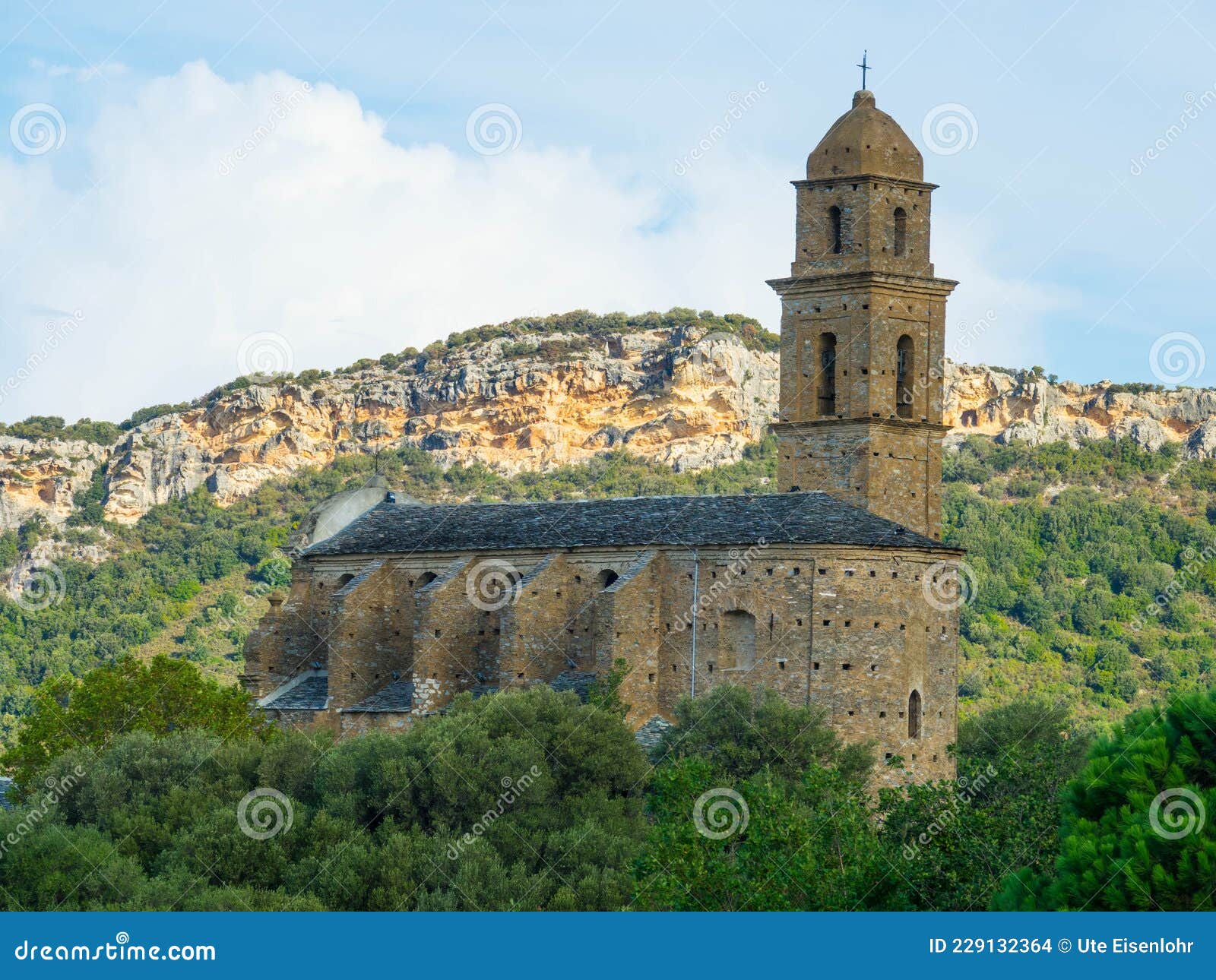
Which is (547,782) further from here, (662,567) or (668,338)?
(668,338)

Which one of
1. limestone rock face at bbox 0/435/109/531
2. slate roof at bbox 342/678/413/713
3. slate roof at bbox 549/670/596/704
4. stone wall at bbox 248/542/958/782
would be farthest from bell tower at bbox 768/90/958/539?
limestone rock face at bbox 0/435/109/531

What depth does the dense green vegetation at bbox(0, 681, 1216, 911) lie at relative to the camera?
18.0 metres

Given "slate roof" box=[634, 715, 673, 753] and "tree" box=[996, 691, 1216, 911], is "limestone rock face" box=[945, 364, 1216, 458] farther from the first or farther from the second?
"tree" box=[996, 691, 1216, 911]

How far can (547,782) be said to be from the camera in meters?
39.1

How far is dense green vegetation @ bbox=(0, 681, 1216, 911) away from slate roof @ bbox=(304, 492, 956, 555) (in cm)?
372

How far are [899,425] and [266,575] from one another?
2145 inches

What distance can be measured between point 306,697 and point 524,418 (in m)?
63.6

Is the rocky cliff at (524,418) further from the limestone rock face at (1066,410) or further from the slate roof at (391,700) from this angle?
the slate roof at (391,700)

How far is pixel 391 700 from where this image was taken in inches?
1854

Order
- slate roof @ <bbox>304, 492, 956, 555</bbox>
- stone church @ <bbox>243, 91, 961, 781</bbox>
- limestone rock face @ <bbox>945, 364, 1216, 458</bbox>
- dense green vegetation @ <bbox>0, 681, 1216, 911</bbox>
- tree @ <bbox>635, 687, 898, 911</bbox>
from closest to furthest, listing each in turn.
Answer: dense green vegetation @ <bbox>0, 681, 1216, 911</bbox> < tree @ <bbox>635, 687, 898, 911</bbox> < stone church @ <bbox>243, 91, 961, 781</bbox> < slate roof @ <bbox>304, 492, 956, 555</bbox> < limestone rock face @ <bbox>945, 364, 1216, 458</bbox>

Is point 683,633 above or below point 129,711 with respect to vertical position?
above

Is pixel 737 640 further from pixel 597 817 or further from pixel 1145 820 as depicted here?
pixel 1145 820

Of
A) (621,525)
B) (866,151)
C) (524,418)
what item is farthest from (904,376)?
(524,418)

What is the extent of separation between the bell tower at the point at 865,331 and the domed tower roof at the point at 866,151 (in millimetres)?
24
